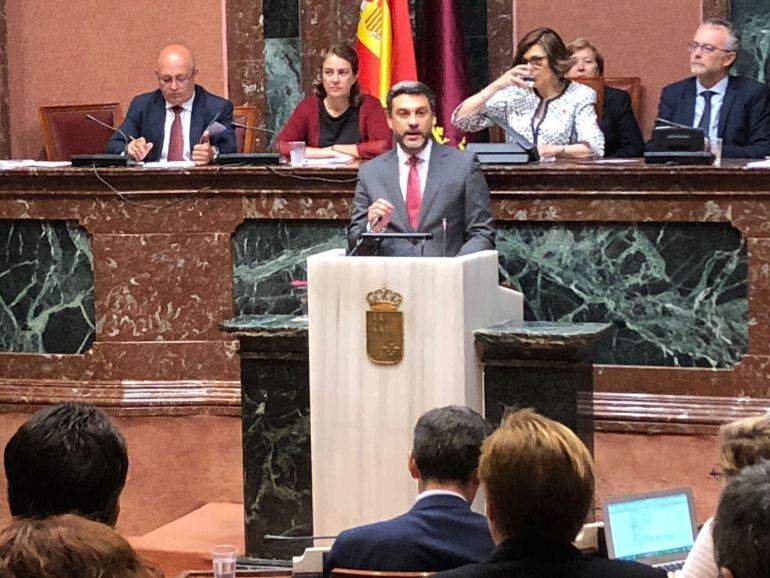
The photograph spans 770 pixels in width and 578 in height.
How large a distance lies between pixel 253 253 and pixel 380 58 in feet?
7.68

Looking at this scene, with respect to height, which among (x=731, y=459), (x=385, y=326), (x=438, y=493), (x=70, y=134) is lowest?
(x=438, y=493)

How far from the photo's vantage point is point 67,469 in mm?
2650

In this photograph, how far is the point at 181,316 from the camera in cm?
622

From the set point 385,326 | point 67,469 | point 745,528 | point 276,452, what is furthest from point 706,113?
point 745,528

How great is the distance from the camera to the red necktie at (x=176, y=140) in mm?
6926

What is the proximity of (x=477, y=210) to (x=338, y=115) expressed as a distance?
180cm

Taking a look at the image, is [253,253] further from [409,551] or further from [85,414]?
[85,414]

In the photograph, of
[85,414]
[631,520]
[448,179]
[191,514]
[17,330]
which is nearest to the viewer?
[85,414]

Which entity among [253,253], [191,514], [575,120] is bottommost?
[191,514]

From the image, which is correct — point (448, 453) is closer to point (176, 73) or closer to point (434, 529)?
point (434, 529)

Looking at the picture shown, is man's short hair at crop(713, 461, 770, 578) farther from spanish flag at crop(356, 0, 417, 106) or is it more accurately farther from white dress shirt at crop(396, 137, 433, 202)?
spanish flag at crop(356, 0, 417, 106)

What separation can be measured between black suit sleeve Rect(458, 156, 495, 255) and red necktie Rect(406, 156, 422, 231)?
178 mm

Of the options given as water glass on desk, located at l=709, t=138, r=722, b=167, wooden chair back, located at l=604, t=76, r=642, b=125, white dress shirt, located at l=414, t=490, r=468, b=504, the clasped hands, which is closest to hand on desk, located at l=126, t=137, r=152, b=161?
the clasped hands

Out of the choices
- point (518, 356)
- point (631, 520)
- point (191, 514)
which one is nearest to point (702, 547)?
point (631, 520)
